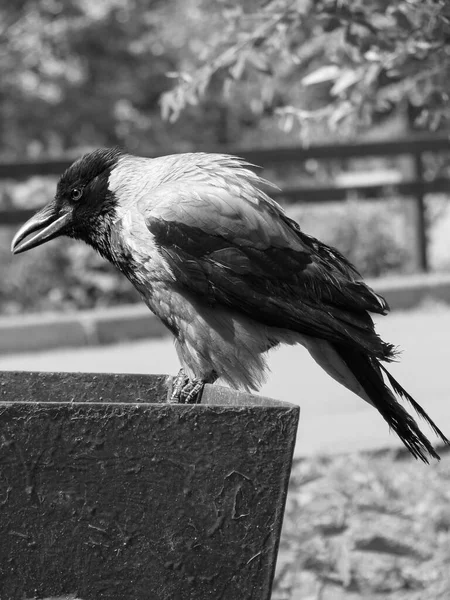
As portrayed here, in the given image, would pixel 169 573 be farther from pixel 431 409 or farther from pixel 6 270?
pixel 6 270

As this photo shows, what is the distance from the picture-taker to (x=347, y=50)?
411 centimetres

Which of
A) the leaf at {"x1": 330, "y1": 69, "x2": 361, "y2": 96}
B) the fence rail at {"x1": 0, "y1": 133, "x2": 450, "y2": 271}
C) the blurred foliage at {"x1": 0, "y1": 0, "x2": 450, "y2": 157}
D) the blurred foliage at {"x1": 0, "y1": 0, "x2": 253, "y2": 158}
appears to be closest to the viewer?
the leaf at {"x1": 330, "y1": 69, "x2": 361, "y2": 96}

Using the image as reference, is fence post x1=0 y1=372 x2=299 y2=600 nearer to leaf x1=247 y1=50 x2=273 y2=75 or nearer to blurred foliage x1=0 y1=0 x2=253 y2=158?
leaf x1=247 y1=50 x2=273 y2=75

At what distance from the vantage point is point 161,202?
11.8 ft

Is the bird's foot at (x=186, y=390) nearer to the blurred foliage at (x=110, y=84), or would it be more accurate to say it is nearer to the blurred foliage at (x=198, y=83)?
the blurred foliage at (x=198, y=83)

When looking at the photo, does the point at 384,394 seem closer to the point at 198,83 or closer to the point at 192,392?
the point at 192,392

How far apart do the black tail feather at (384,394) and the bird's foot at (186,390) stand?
1.94 feet

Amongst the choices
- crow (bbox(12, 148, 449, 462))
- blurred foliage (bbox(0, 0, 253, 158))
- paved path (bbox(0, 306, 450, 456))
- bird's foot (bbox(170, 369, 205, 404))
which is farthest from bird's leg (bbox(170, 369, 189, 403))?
blurred foliage (bbox(0, 0, 253, 158))

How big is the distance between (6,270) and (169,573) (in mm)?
Answer: 10517

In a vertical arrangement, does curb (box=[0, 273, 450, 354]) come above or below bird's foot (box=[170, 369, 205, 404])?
below

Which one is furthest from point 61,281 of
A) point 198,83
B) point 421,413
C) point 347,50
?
point 421,413

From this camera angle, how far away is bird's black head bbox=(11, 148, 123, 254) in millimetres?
3875

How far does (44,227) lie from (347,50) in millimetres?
1376

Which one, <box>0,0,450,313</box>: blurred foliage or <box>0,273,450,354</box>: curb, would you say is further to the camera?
<box>0,273,450,354</box>: curb
